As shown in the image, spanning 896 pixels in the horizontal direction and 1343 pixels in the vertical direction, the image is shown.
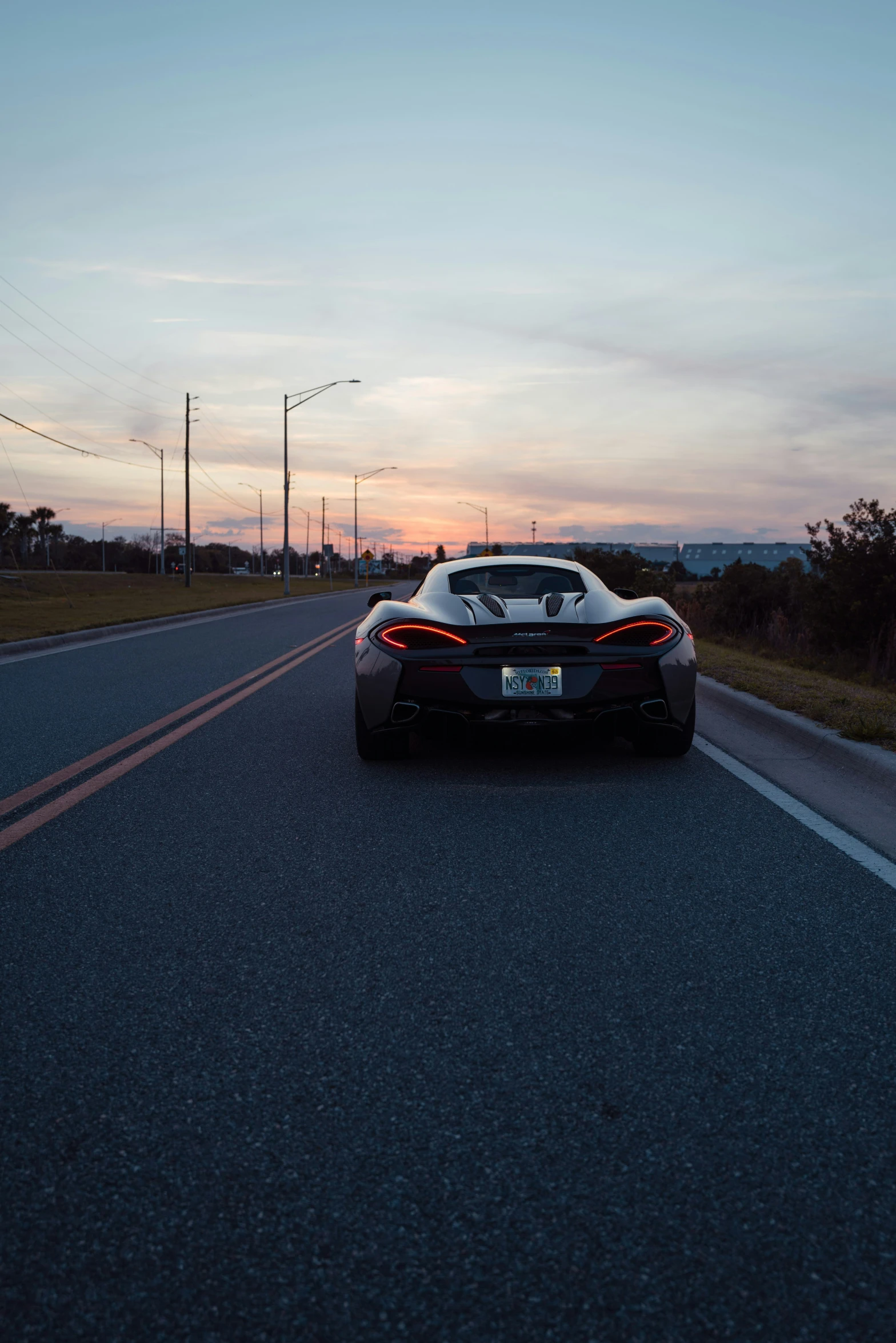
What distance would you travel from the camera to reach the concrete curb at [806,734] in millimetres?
6293

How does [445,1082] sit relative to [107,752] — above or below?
below

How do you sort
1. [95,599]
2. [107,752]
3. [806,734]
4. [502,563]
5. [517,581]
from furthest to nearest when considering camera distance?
[95,599] → [502,563] → [517,581] → [806,734] → [107,752]

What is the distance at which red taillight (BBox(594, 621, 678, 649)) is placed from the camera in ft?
A: 21.3

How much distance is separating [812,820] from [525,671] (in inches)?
72.2

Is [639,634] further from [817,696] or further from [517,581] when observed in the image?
[817,696]

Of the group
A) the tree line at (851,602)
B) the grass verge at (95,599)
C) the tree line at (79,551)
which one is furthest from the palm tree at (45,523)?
the tree line at (851,602)

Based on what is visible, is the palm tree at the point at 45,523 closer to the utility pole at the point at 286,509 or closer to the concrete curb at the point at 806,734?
the utility pole at the point at 286,509

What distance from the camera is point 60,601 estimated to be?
1273 inches

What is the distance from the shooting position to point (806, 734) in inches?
293

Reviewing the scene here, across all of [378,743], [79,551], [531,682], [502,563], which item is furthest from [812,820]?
[79,551]

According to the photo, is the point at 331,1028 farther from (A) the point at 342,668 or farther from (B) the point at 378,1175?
(A) the point at 342,668

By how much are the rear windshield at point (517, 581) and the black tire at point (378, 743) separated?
3.90 ft

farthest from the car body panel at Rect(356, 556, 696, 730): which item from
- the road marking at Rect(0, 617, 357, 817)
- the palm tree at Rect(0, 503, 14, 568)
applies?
the palm tree at Rect(0, 503, 14, 568)

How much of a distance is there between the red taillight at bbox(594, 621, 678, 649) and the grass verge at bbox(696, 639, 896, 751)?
1.52 m
